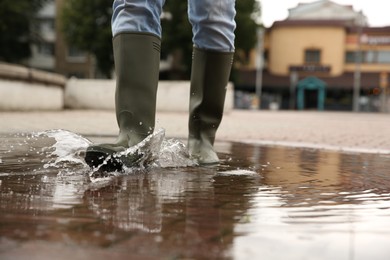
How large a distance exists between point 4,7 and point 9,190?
30545 mm

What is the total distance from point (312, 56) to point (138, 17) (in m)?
42.6

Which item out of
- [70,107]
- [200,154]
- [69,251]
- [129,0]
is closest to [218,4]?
[129,0]

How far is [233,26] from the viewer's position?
2.83 m

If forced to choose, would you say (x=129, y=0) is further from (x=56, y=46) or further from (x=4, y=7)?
(x=56, y=46)

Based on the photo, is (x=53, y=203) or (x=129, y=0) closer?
(x=53, y=203)

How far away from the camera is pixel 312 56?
4378 cm

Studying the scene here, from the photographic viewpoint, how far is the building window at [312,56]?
4359cm

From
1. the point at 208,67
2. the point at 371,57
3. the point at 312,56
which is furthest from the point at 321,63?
the point at 208,67

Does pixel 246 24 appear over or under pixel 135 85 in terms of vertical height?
over

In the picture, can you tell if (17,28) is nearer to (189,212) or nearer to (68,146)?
(68,146)

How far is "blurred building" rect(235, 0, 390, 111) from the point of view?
141 feet

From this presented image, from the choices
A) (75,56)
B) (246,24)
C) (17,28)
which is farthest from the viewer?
(75,56)

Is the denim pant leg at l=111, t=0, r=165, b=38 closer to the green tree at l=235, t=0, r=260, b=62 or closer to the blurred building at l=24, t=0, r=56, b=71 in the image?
the green tree at l=235, t=0, r=260, b=62

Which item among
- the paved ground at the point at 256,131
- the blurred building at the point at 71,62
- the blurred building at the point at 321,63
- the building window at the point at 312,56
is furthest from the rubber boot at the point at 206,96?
the building window at the point at 312,56
